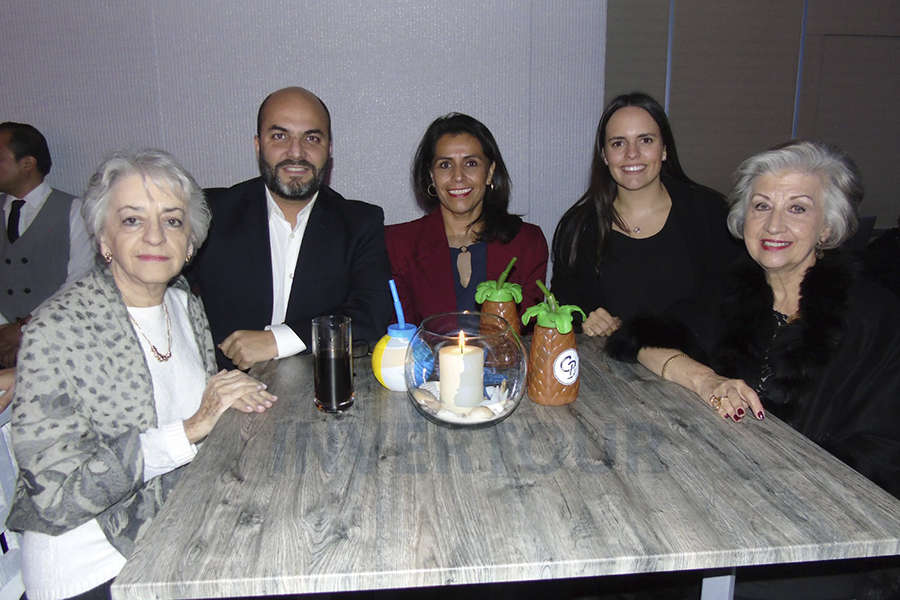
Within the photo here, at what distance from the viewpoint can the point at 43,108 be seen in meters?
2.95

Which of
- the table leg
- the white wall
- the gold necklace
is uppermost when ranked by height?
the white wall

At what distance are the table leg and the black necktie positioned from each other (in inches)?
135

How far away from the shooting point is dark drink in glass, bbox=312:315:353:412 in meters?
1.33

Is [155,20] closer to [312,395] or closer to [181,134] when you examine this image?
[181,134]

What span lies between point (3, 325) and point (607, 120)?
2734mm

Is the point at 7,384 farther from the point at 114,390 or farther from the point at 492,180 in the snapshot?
the point at 492,180

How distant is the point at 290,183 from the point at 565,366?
1.34m

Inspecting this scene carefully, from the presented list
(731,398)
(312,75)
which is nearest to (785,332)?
(731,398)

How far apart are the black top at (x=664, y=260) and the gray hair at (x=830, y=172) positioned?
0.59 meters

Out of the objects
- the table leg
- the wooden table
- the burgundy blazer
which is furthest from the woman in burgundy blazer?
the table leg

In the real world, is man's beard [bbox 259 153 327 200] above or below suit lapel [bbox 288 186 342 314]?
above

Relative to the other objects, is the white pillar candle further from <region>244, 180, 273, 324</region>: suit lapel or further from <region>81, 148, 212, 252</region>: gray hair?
<region>244, 180, 273, 324</region>: suit lapel

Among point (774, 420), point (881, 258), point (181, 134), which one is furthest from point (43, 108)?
point (881, 258)

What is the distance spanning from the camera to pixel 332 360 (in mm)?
1334
